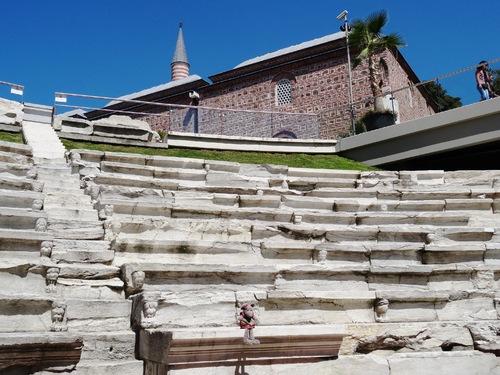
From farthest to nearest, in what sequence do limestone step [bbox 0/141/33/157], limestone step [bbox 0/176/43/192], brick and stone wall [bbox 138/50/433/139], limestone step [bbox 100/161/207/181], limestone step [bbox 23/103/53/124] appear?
brick and stone wall [bbox 138/50/433/139] < limestone step [bbox 23/103/53/124] < limestone step [bbox 100/161/207/181] < limestone step [bbox 0/141/33/157] < limestone step [bbox 0/176/43/192]

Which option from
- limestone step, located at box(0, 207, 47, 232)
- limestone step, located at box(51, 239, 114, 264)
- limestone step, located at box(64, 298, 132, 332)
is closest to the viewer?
limestone step, located at box(64, 298, 132, 332)

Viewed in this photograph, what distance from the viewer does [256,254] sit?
24.6 feet

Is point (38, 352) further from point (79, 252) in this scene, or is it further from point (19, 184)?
point (19, 184)

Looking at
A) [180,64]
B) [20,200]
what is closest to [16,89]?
[20,200]

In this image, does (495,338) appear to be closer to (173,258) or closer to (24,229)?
(173,258)

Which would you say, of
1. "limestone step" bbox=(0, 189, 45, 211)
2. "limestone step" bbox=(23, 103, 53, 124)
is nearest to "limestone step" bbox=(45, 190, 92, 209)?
"limestone step" bbox=(0, 189, 45, 211)

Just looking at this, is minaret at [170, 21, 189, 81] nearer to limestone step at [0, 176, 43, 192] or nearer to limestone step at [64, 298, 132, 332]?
limestone step at [0, 176, 43, 192]

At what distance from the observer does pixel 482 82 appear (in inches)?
580

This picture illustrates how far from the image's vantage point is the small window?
98.5 ft

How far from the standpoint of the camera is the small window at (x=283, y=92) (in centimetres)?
3002

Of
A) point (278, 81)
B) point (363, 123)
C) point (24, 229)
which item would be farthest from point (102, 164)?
point (278, 81)

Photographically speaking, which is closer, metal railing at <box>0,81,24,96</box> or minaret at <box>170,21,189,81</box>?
metal railing at <box>0,81,24,96</box>

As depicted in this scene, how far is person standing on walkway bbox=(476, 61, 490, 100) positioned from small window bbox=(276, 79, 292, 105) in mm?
15562

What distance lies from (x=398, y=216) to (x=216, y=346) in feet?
19.1
